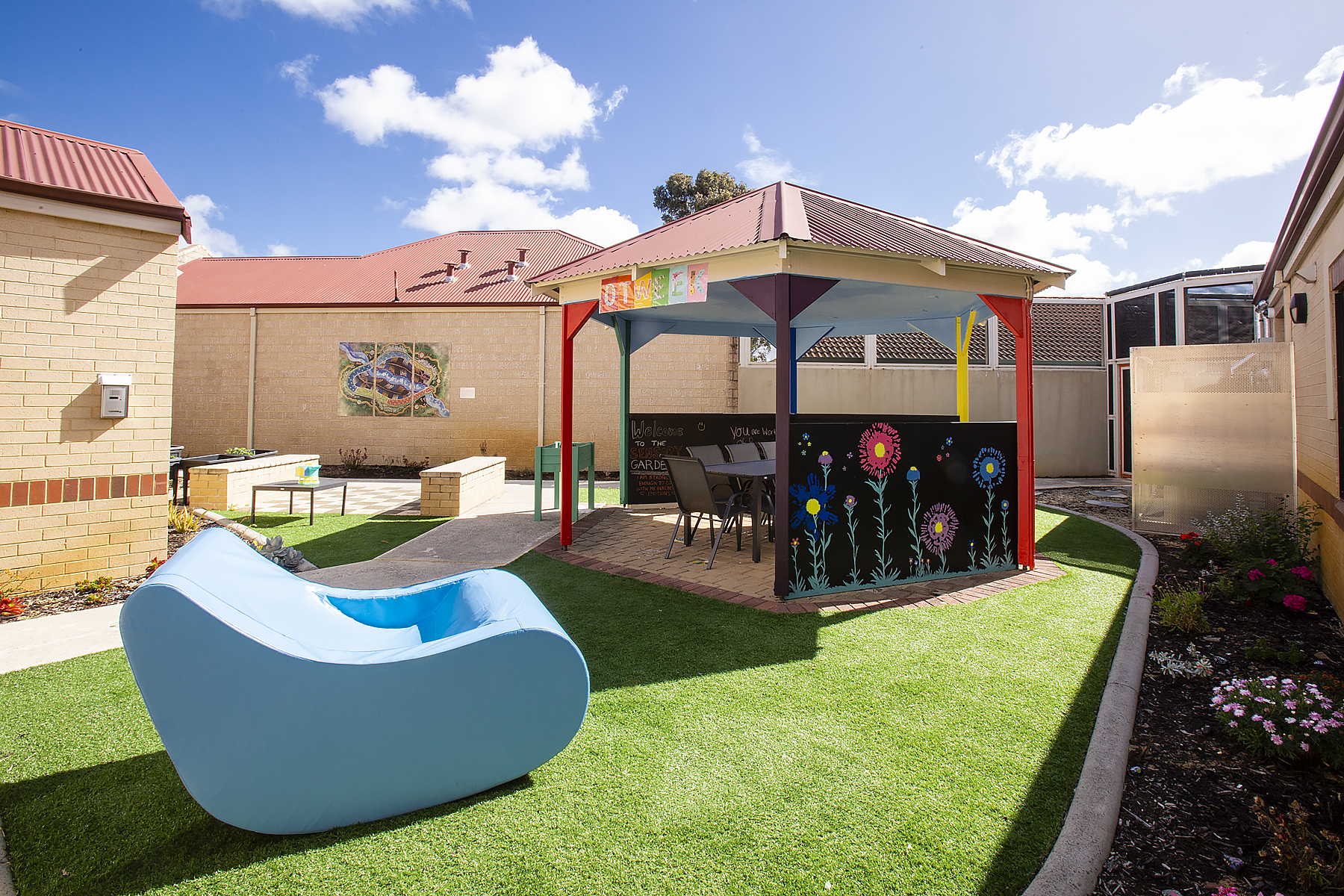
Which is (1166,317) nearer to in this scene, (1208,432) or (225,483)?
(1208,432)

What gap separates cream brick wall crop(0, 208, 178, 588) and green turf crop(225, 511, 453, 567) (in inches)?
58.6

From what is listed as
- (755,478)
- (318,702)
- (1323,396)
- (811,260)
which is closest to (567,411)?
(755,478)

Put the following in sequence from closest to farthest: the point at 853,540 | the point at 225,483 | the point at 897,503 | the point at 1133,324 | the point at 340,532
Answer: the point at 853,540 < the point at 897,503 < the point at 340,532 < the point at 225,483 < the point at 1133,324

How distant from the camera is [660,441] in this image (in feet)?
30.1

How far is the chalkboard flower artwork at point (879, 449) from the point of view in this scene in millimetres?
5113

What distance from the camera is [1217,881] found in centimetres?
201

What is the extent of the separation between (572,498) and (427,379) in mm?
9458

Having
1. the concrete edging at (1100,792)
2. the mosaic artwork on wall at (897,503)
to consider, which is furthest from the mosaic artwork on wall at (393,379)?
the concrete edging at (1100,792)

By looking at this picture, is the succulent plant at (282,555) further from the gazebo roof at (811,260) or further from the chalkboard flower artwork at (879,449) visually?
the chalkboard flower artwork at (879,449)

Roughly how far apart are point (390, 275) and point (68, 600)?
1368 centimetres

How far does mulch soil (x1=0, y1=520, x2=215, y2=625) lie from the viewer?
4543mm

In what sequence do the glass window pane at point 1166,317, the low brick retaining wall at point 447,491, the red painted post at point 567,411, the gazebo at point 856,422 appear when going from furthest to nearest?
the glass window pane at point 1166,317 → the low brick retaining wall at point 447,491 → the red painted post at point 567,411 → the gazebo at point 856,422

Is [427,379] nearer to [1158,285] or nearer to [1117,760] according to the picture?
[1117,760]

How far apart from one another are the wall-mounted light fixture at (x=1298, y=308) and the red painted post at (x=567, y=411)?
6.58 metres
